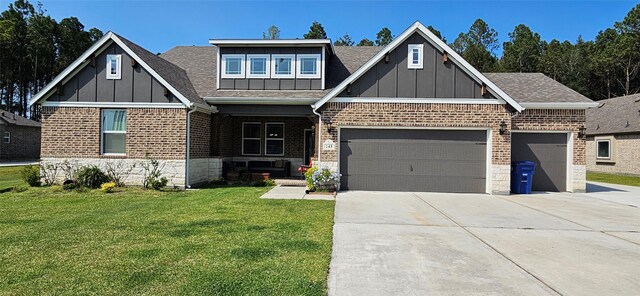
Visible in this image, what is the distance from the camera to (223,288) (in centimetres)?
398

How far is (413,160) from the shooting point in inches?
504

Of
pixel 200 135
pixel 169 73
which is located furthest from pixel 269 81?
pixel 169 73

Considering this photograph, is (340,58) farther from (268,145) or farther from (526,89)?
(526,89)

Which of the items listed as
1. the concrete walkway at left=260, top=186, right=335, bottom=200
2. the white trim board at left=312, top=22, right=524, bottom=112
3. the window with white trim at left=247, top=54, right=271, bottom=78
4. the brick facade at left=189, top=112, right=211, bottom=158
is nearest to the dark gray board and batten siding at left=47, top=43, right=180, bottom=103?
the brick facade at left=189, top=112, right=211, bottom=158

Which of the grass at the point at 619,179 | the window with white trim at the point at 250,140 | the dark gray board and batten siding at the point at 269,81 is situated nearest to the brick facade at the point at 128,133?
the dark gray board and batten siding at the point at 269,81

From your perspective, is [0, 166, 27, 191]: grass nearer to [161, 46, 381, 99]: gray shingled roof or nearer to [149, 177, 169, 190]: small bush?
[149, 177, 169, 190]: small bush

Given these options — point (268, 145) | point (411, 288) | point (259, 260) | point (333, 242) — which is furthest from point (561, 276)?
point (268, 145)

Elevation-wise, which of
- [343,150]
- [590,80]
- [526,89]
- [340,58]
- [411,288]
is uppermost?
[590,80]

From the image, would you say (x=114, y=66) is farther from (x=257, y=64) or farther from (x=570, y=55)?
(x=570, y=55)

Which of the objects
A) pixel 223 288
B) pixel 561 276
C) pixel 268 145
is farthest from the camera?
pixel 268 145

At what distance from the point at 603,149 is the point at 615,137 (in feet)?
4.99

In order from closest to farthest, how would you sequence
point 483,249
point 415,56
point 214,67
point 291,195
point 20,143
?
point 483,249 < point 291,195 < point 415,56 < point 214,67 < point 20,143

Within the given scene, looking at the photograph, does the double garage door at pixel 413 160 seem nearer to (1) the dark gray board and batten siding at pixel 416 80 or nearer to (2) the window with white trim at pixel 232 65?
(1) the dark gray board and batten siding at pixel 416 80

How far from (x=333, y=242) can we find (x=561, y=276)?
10.7ft
